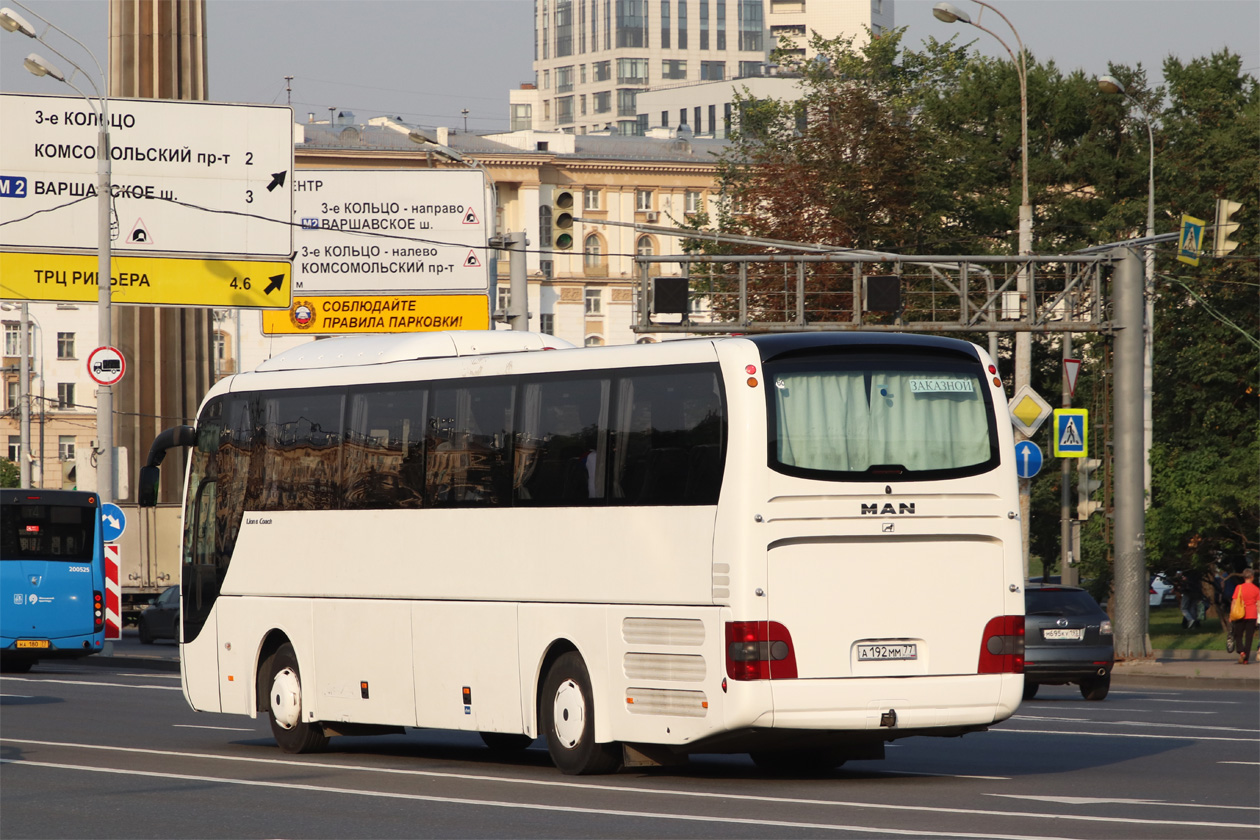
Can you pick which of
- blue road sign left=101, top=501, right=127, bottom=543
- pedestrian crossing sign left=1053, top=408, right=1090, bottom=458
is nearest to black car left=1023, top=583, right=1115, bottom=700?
pedestrian crossing sign left=1053, top=408, right=1090, bottom=458

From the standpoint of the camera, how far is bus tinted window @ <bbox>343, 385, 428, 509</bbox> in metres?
16.0

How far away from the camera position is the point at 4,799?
1309cm

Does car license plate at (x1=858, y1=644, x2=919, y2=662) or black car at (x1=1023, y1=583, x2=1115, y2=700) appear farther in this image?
black car at (x1=1023, y1=583, x2=1115, y2=700)

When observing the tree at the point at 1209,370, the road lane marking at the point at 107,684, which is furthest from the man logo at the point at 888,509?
the tree at the point at 1209,370

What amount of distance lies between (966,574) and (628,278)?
114 meters

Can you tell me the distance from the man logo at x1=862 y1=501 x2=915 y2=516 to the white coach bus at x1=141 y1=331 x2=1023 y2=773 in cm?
1

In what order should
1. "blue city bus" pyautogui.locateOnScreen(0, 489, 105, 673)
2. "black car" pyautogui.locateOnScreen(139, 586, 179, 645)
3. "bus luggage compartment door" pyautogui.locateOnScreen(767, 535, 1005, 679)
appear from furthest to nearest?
"black car" pyautogui.locateOnScreen(139, 586, 179, 645) → "blue city bus" pyautogui.locateOnScreen(0, 489, 105, 673) → "bus luggage compartment door" pyautogui.locateOnScreen(767, 535, 1005, 679)

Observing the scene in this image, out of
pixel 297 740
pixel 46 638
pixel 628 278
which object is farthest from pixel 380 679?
pixel 628 278

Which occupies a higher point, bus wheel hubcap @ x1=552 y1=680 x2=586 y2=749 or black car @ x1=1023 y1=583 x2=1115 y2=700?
bus wheel hubcap @ x1=552 y1=680 x2=586 y2=749

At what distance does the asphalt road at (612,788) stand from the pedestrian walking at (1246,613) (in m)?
13.2

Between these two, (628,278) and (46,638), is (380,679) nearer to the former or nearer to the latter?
(46,638)

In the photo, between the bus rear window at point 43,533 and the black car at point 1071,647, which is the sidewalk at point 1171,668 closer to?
the bus rear window at point 43,533

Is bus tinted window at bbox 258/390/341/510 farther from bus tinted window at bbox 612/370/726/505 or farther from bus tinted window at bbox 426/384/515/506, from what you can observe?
bus tinted window at bbox 612/370/726/505

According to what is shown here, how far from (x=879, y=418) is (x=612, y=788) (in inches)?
115
